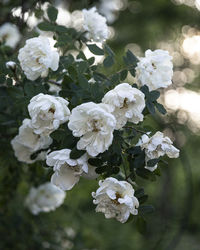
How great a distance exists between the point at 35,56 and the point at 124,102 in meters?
0.40

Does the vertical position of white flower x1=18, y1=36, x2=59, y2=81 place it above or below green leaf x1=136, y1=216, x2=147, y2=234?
above

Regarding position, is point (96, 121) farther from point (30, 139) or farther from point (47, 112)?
point (30, 139)

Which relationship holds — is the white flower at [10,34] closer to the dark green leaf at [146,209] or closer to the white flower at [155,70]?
the white flower at [155,70]

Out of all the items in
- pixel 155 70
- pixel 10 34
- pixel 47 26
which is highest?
pixel 155 70

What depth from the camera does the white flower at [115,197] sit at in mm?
1139

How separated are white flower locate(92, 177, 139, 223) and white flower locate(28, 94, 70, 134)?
0.75 feet

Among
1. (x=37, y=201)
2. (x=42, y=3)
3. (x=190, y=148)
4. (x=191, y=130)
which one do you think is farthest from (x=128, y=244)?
(x=42, y=3)

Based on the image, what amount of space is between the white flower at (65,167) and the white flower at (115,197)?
8cm

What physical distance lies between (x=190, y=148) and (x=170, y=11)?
241cm

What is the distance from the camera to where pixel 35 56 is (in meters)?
1.39

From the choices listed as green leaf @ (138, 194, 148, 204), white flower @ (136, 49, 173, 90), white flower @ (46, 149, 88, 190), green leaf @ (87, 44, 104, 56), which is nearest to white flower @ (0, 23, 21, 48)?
green leaf @ (87, 44, 104, 56)

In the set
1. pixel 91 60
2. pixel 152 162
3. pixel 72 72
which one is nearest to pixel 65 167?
pixel 152 162

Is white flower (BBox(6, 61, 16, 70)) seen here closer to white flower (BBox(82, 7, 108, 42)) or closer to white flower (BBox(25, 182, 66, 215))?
white flower (BBox(82, 7, 108, 42))

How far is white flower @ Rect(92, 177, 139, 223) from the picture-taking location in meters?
1.14
